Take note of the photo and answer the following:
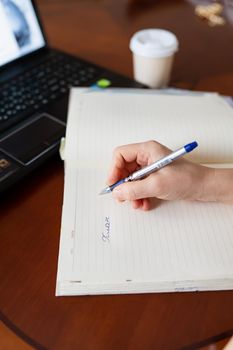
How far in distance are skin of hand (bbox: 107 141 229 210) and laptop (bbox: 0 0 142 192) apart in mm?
124

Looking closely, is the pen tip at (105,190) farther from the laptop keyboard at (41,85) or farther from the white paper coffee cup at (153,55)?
the white paper coffee cup at (153,55)

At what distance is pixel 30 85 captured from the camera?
63 centimetres

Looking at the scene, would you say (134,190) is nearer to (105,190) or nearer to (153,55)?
(105,190)

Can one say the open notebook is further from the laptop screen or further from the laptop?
the laptop screen

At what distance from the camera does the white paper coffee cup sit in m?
0.63

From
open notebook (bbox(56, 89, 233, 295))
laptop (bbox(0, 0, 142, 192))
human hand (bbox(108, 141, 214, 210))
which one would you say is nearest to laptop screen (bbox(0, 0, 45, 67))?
laptop (bbox(0, 0, 142, 192))

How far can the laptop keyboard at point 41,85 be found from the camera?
57cm

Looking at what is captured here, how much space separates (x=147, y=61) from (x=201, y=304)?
0.47 metres

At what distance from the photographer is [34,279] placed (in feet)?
1.29

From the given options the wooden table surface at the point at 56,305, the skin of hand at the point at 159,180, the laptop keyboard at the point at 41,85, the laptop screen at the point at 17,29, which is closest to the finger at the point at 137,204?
the skin of hand at the point at 159,180

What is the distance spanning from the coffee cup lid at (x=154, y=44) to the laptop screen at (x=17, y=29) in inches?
8.4

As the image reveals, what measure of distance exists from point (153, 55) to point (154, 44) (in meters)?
0.03

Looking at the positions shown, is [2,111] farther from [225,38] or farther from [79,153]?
[225,38]

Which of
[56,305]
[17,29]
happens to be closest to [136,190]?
[56,305]
